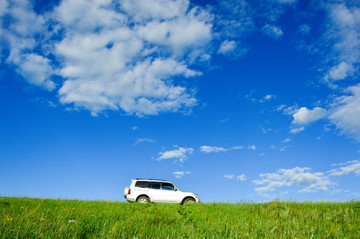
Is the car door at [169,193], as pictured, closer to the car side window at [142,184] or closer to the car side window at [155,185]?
the car side window at [155,185]

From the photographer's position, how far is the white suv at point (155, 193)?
66.0 ft

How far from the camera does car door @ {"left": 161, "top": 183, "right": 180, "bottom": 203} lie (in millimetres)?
20641

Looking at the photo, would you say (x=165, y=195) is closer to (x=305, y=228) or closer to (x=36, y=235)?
(x=305, y=228)

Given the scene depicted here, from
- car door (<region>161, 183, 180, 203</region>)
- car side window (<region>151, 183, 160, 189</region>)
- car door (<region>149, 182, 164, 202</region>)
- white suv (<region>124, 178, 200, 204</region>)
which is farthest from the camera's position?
car side window (<region>151, 183, 160, 189</region>)

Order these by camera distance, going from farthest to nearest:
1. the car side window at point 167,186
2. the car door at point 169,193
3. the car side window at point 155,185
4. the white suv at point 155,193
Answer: the car side window at point 167,186 → the car side window at point 155,185 → the car door at point 169,193 → the white suv at point 155,193

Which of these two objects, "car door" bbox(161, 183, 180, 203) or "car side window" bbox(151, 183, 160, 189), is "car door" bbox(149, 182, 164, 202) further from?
"car door" bbox(161, 183, 180, 203)

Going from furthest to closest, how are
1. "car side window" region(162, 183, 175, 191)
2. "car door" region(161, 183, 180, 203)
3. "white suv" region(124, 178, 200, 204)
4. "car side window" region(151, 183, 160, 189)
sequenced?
"car side window" region(162, 183, 175, 191), "car side window" region(151, 183, 160, 189), "car door" region(161, 183, 180, 203), "white suv" region(124, 178, 200, 204)

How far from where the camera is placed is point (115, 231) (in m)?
5.40

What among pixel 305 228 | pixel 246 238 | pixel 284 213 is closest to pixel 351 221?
pixel 284 213

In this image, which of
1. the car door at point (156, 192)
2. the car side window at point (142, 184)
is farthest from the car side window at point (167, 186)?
the car side window at point (142, 184)

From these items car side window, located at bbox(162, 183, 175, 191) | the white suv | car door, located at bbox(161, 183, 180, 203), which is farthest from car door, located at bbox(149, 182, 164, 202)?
car side window, located at bbox(162, 183, 175, 191)

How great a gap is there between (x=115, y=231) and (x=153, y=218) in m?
2.34

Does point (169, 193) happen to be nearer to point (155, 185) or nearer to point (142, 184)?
point (155, 185)

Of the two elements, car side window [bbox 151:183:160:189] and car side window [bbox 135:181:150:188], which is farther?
car side window [bbox 151:183:160:189]
